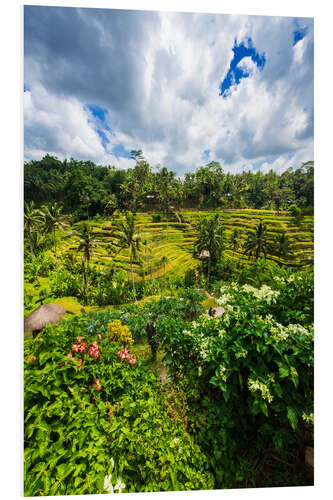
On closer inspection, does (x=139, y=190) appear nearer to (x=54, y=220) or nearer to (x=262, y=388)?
(x=54, y=220)

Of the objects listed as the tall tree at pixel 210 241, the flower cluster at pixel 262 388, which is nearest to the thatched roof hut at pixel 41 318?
the flower cluster at pixel 262 388

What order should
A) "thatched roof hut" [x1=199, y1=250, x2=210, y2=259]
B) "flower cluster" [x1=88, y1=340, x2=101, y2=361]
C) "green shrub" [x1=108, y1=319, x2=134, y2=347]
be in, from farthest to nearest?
"thatched roof hut" [x1=199, y1=250, x2=210, y2=259], "green shrub" [x1=108, y1=319, x2=134, y2=347], "flower cluster" [x1=88, y1=340, x2=101, y2=361]

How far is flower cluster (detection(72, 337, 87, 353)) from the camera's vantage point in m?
1.32

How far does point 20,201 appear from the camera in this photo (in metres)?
1.77

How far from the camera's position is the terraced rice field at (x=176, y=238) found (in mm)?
5664

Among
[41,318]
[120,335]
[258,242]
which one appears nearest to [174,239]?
[258,242]

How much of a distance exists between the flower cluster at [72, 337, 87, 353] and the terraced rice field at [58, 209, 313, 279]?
169 inches

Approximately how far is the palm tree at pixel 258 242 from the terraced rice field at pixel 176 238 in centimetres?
21

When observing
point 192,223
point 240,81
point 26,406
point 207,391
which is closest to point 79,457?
point 26,406

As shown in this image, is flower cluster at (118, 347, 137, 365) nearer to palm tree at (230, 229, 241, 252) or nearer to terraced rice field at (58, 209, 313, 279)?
terraced rice field at (58, 209, 313, 279)

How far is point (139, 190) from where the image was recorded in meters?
5.91

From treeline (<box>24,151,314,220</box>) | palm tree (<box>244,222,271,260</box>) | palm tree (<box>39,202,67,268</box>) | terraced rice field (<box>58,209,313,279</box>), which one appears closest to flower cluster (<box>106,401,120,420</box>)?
treeline (<box>24,151,314,220</box>)

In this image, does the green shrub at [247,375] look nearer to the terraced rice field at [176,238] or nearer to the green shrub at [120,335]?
the green shrub at [120,335]

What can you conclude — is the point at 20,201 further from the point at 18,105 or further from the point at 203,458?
the point at 203,458
